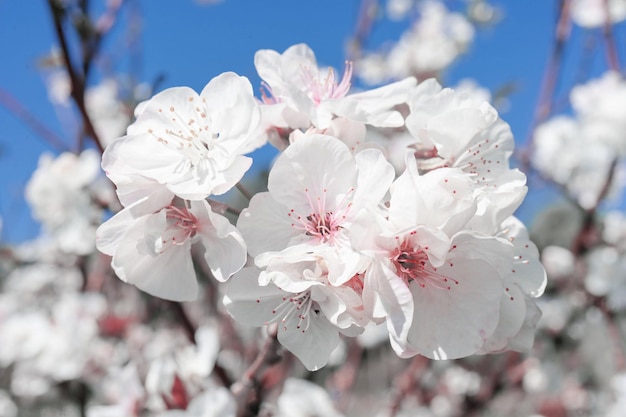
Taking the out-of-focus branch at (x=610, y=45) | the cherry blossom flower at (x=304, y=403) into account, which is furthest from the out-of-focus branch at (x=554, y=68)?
the cherry blossom flower at (x=304, y=403)

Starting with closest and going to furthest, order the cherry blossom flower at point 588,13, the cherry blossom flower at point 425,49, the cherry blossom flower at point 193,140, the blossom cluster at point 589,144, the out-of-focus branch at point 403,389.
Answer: the cherry blossom flower at point 193,140, the out-of-focus branch at point 403,389, the blossom cluster at point 589,144, the cherry blossom flower at point 588,13, the cherry blossom flower at point 425,49

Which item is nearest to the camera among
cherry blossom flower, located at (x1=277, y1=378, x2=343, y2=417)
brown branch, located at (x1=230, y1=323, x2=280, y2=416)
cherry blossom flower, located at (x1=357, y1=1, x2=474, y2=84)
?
brown branch, located at (x1=230, y1=323, x2=280, y2=416)

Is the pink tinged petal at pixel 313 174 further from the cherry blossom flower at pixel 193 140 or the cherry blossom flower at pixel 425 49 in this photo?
the cherry blossom flower at pixel 425 49

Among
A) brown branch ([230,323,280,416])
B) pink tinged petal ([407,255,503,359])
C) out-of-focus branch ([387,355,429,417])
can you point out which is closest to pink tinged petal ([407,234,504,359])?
pink tinged petal ([407,255,503,359])

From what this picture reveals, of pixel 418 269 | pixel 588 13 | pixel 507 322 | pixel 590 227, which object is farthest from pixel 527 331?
pixel 588 13

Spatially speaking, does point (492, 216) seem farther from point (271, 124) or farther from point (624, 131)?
point (624, 131)

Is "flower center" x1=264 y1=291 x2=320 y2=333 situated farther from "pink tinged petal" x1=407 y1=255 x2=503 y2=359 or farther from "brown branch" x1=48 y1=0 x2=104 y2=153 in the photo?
"brown branch" x1=48 y1=0 x2=104 y2=153
